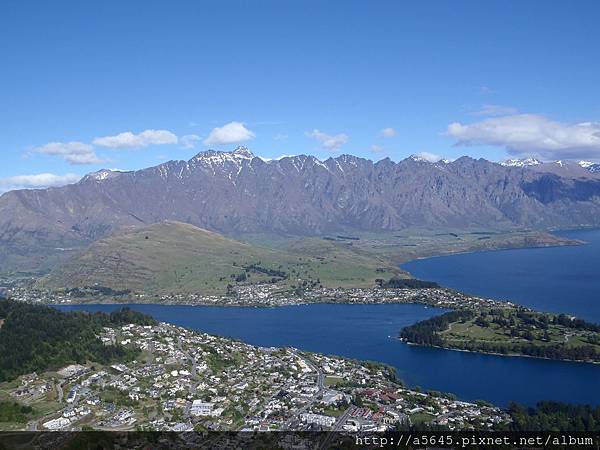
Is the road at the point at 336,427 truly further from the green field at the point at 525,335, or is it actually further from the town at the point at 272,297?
the town at the point at 272,297

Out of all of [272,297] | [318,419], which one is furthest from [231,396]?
[272,297]

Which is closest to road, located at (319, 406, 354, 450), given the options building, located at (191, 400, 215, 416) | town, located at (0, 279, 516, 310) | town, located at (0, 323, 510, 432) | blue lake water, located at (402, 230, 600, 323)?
town, located at (0, 323, 510, 432)

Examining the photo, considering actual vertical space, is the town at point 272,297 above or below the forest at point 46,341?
below

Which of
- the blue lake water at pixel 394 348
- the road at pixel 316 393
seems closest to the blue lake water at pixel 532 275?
the blue lake water at pixel 394 348

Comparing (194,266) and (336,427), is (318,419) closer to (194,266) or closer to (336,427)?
(336,427)

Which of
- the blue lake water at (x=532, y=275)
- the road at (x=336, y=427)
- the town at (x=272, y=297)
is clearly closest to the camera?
the road at (x=336, y=427)

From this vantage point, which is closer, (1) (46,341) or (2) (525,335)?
(1) (46,341)
